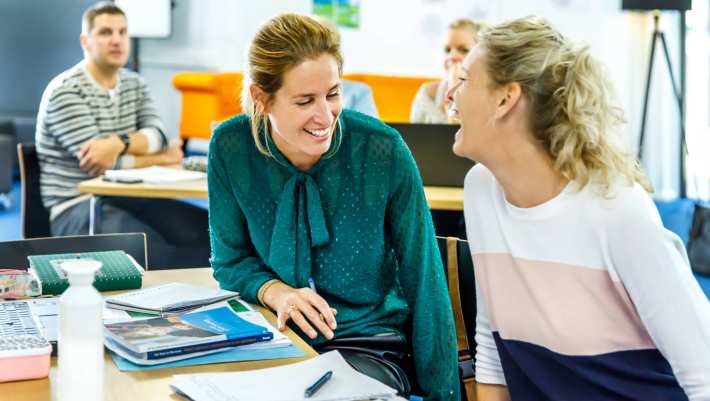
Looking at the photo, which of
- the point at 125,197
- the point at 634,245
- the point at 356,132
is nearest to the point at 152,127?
the point at 125,197

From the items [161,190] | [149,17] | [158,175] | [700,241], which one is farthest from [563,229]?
[149,17]

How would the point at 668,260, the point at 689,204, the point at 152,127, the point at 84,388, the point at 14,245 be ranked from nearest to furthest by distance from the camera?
the point at 84,388 < the point at 668,260 < the point at 14,245 < the point at 152,127 < the point at 689,204

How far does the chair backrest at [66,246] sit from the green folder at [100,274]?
142 mm

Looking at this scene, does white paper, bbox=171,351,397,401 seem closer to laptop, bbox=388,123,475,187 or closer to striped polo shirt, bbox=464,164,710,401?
striped polo shirt, bbox=464,164,710,401

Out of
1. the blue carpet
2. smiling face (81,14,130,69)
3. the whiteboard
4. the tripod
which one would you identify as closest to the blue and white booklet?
smiling face (81,14,130,69)

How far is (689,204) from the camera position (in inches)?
277

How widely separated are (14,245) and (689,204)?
5.91 m

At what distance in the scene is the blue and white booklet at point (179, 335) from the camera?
4.78 feet

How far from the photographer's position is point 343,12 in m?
7.73

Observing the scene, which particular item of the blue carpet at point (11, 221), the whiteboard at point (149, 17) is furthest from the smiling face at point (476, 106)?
the whiteboard at point (149, 17)

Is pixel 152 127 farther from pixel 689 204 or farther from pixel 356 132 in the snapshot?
pixel 689 204

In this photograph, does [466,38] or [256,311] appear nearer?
[256,311]

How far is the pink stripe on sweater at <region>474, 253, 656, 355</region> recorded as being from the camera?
5.09ft

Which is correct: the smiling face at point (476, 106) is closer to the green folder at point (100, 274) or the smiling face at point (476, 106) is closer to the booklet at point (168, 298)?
the booklet at point (168, 298)
